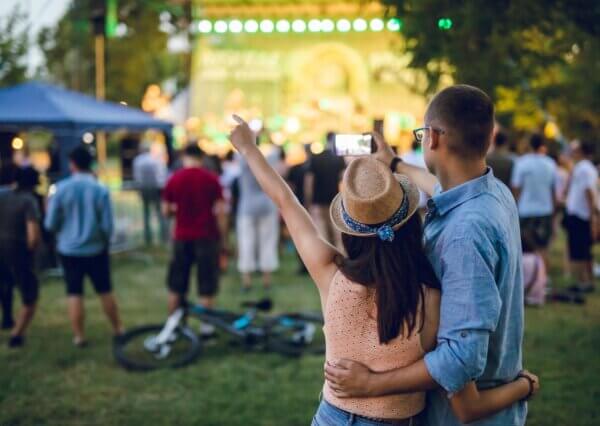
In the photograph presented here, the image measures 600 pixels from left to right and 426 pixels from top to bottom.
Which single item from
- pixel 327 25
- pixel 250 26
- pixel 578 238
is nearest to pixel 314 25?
pixel 327 25

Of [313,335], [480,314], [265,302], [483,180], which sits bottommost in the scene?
[313,335]

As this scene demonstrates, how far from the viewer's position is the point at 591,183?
8.61 meters

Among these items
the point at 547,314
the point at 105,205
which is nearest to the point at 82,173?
the point at 105,205

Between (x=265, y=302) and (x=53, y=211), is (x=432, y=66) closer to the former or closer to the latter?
(x=265, y=302)

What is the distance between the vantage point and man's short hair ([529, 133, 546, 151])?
8.73 meters

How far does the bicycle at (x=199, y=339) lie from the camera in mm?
6047

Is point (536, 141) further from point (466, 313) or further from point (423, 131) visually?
point (466, 313)

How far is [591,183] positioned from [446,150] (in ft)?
24.0

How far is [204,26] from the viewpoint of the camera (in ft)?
92.3

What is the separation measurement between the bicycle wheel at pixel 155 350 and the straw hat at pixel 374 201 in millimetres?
4230

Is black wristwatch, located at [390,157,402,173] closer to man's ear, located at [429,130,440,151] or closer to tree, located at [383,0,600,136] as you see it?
man's ear, located at [429,130,440,151]

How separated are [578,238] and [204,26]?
2201 cm

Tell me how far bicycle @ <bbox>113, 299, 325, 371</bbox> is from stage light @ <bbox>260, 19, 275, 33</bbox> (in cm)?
2310

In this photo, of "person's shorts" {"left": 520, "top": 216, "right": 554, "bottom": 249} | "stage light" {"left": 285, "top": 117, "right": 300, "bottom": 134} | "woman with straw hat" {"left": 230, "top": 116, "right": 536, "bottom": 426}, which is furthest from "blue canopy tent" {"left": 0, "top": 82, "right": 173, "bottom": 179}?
"stage light" {"left": 285, "top": 117, "right": 300, "bottom": 134}
